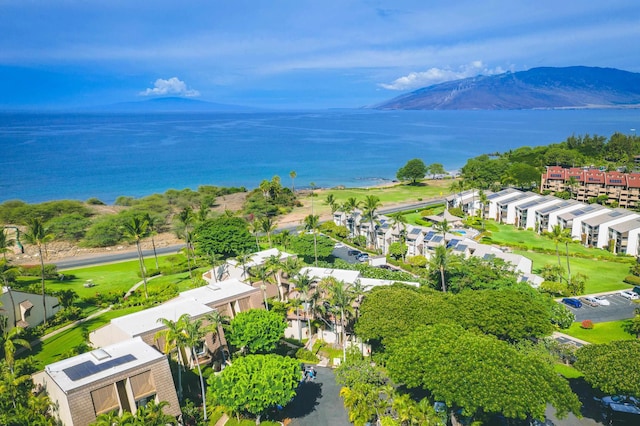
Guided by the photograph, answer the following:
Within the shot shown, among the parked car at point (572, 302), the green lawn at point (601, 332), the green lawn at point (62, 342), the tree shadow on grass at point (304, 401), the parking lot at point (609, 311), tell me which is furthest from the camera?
the parked car at point (572, 302)

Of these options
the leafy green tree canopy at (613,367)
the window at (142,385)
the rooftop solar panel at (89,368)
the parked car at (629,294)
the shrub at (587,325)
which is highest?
the rooftop solar panel at (89,368)

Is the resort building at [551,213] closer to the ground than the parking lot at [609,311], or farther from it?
farther from it

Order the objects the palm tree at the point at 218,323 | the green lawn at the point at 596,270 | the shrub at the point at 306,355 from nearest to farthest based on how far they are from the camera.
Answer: the palm tree at the point at 218,323 → the shrub at the point at 306,355 → the green lawn at the point at 596,270

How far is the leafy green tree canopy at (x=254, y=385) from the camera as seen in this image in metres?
30.6

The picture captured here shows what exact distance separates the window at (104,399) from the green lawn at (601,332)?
4059cm

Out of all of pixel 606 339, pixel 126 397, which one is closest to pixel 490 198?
pixel 606 339

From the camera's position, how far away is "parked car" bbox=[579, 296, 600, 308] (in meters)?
51.3

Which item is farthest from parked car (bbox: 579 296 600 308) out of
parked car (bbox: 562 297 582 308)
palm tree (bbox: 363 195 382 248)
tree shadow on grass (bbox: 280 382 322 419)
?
tree shadow on grass (bbox: 280 382 322 419)

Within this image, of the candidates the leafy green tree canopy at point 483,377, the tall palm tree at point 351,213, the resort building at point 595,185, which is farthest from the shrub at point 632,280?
the resort building at point 595,185

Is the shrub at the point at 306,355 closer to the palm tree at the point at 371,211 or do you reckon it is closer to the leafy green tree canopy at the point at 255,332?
the leafy green tree canopy at the point at 255,332

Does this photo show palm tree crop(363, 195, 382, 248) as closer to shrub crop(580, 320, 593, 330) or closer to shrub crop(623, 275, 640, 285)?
shrub crop(580, 320, 593, 330)

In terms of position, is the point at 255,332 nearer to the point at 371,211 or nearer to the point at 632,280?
the point at 371,211

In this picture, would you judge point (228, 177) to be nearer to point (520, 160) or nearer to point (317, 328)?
point (520, 160)

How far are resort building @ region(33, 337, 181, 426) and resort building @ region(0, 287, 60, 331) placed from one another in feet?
55.7
